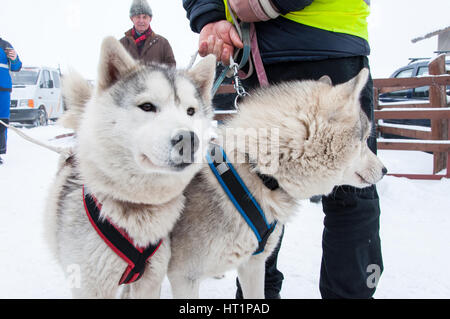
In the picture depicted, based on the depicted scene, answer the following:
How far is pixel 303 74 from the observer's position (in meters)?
1.69

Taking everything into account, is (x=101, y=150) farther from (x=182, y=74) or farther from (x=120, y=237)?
(x=182, y=74)

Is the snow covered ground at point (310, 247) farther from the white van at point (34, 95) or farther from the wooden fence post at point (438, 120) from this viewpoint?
the white van at point (34, 95)

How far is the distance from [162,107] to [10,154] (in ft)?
23.5

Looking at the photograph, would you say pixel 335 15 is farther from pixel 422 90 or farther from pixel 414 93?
pixel 414 93

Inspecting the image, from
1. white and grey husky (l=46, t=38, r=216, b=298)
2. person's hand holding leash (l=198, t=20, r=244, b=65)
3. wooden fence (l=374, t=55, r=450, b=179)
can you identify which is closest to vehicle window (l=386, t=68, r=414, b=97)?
wooden fence (l=374, t=55, r=450, b=179)

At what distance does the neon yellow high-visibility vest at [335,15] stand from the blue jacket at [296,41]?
0.08ft

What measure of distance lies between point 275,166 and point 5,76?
634cm

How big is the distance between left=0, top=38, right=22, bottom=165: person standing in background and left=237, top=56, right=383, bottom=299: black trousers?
591 centimetres

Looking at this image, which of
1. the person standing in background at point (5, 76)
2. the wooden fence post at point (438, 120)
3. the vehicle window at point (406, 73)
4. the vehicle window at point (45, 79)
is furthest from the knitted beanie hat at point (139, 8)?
the vehicle window at point (45, 79)

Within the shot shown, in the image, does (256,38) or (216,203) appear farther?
(256,38)

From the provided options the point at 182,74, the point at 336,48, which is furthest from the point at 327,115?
the point at 182,74

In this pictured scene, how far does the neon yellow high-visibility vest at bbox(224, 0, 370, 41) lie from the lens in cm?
150

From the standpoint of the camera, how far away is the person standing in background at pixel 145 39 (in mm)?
3594
